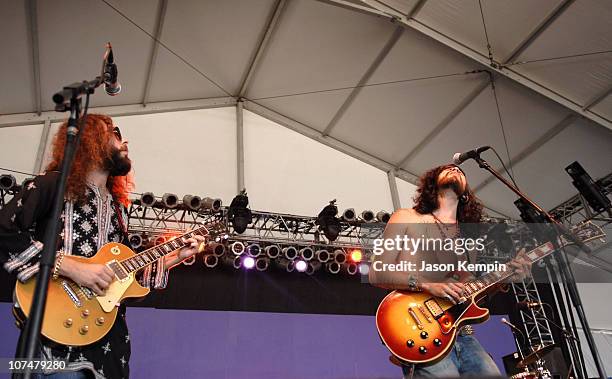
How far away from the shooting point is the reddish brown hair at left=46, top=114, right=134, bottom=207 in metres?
2.61

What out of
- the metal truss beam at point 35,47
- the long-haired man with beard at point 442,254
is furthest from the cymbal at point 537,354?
the metal truss beam at point 35,47

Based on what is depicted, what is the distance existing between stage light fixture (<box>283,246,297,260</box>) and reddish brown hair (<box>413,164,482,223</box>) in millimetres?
3659

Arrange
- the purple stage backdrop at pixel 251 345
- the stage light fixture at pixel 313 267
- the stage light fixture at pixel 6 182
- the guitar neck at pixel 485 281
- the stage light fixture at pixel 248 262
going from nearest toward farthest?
the guitar neck at pixel 485 281 < the stage light fixture at pixel 6 182 < the purple stage backdrop at pixel 251 345 < the stage light fixture at pixel 248 262 < the stage light fixture at pixel 313 267

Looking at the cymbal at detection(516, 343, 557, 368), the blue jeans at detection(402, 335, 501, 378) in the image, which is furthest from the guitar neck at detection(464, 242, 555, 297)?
the cymbal at detection(516, 343, 557, 368)

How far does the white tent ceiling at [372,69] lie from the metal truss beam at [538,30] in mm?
15

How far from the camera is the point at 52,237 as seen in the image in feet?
5.25

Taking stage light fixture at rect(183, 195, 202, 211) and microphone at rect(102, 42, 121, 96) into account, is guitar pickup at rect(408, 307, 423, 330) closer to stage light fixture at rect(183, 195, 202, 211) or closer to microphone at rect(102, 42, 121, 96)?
microphone at rect(102, 42, 121, 96)

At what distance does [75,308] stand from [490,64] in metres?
6.35

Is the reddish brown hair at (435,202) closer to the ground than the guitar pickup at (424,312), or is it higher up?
higher up

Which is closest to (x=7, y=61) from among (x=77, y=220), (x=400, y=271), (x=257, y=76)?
(x=257, y=76)

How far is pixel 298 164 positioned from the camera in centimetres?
868

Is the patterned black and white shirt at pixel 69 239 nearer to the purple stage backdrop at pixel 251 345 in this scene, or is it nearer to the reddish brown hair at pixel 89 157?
the reddish brown hair at pixel 89 157

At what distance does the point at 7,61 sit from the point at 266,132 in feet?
12.8

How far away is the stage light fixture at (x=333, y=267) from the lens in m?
7.15
